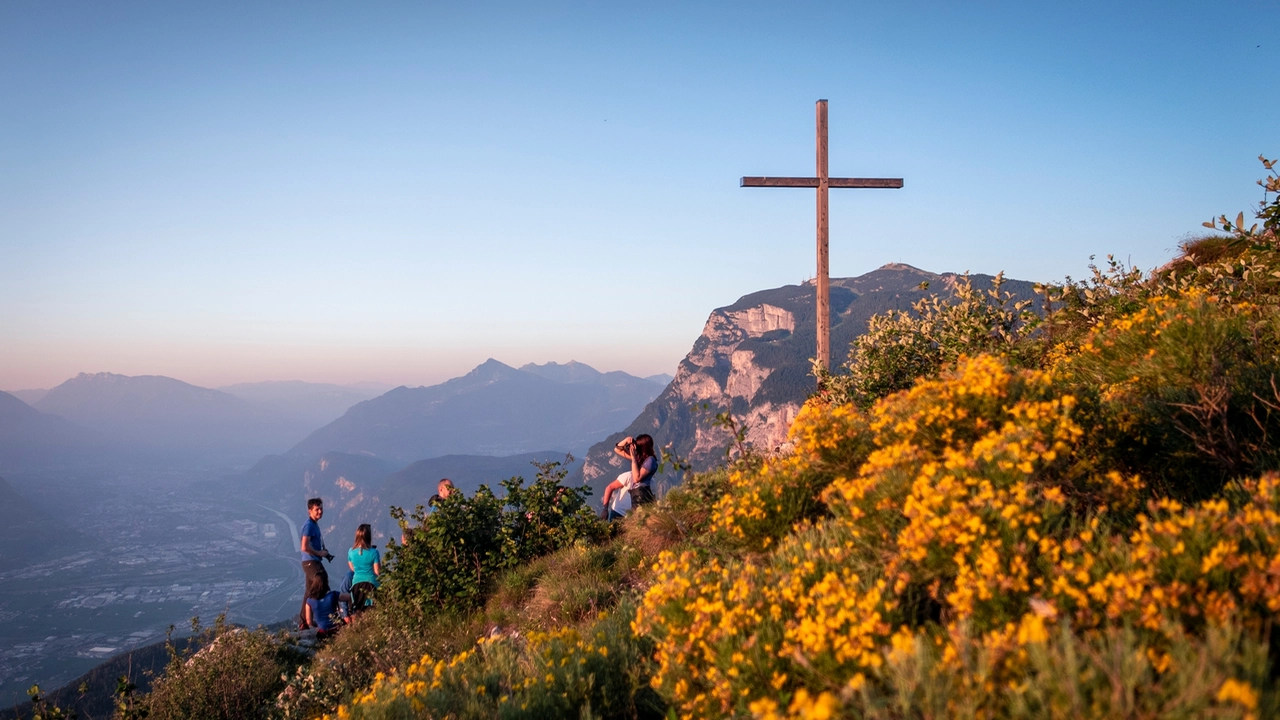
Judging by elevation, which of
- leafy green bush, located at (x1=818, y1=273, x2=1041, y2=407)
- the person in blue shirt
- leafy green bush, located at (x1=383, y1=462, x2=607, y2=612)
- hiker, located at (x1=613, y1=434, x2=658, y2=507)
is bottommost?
the person in blue shirt

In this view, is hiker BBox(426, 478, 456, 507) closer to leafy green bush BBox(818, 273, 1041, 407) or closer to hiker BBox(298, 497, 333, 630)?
hiker BBox(298, 497, 333, 630)

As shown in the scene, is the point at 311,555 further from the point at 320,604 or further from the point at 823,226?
the point at 823,226

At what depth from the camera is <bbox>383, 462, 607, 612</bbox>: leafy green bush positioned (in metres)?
10.3

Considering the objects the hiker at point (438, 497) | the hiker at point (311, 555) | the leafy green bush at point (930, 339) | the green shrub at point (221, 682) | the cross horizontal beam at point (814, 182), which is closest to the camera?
the leafy green bush at point (930, 339)

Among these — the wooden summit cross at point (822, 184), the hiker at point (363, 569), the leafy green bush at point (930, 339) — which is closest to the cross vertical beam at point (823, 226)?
the wooden summit cross at point (822, 184)

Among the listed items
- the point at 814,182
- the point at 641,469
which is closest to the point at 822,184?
the point at 814,182

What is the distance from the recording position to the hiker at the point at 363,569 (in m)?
12.4

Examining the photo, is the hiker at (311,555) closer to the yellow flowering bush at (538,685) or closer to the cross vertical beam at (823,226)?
the yellow flowering bush at (538,685)

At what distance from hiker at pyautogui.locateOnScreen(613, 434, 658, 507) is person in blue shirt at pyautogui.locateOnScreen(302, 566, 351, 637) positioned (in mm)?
6224

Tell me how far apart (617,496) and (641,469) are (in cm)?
119

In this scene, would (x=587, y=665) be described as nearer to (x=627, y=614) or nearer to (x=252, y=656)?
(x=627, y=614)

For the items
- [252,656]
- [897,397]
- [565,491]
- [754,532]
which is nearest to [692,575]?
[754,532]

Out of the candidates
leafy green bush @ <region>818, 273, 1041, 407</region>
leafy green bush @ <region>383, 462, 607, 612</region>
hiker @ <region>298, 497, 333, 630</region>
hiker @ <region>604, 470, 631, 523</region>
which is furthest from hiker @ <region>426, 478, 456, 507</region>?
leafy green bush @ <region>818, 273, 1041, 407</region>

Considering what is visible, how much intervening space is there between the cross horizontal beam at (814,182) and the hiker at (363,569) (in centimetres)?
963
